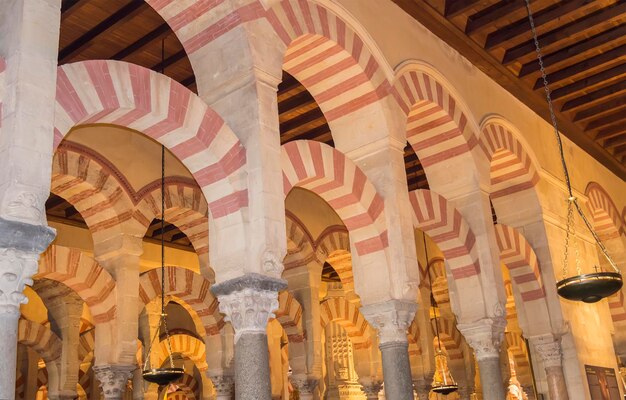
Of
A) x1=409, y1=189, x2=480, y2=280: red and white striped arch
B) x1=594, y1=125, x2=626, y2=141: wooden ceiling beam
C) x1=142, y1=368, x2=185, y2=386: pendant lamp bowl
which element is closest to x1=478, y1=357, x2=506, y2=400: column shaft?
x1=409, y1=189, x2=480, y2=280: red and white striped arch

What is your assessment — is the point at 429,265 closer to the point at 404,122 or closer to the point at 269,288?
the point at 404,122

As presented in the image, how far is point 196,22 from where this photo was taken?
13.9ft

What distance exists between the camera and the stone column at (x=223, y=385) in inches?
260

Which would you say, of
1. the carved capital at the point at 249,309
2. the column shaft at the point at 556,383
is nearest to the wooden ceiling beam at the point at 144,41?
the carved capital at the point at 249,309

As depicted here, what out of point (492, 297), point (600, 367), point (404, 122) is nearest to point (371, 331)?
point (600, 367)

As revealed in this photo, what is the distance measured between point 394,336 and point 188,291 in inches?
134

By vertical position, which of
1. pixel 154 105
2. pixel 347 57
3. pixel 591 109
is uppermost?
pixel 591 109

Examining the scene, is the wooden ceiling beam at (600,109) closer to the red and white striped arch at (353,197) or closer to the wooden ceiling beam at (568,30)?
the wooden ceiling beam at (568,30)

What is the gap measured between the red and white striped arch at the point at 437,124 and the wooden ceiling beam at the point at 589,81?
71.1 inches

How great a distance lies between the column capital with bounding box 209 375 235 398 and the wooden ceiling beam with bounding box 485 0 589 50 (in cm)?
406

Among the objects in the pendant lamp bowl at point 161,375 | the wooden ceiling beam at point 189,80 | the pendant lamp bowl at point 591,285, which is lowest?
the pendant lamp bowl at point 161,375

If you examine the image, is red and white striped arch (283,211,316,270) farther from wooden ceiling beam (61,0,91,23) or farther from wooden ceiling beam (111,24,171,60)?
wooden ceiling beam (61,0,91,23)

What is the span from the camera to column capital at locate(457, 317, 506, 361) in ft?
17.4

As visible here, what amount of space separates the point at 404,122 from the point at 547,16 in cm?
194
